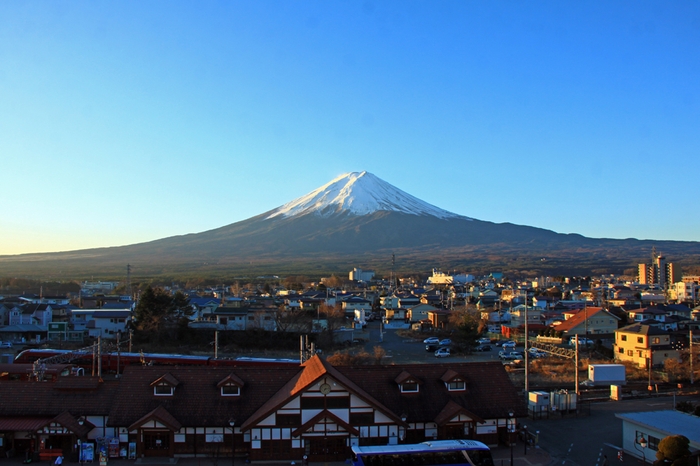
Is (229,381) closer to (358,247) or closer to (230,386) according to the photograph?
(230,386)

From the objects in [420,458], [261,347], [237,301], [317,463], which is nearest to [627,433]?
[420,458]

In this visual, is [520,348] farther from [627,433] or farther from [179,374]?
[179,374]

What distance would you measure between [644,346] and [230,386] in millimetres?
Result: 19053

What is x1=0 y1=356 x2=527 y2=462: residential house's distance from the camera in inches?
455

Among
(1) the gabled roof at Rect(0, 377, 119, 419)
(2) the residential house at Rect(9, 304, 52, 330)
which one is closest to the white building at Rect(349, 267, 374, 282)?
(2) the residential house at Rect(9, 304, 52, 330)

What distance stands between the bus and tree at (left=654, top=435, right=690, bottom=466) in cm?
296

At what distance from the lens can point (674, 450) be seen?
33.3ft

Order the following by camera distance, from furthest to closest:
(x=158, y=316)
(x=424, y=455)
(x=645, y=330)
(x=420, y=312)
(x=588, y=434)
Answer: (x=420, y=312) < (x=158, y=316) < (x=645, y=330) < (x=588, y=434) < (x=424, y=455)

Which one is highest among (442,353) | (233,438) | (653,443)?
(233,438)

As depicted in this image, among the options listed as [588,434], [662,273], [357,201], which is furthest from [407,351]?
[357,201]

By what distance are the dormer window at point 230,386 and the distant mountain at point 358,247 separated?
8309 centimetres

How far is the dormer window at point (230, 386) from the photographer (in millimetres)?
12305

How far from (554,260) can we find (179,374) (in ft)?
389

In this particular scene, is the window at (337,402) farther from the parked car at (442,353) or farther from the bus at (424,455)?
the parked car at (442,353)
